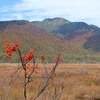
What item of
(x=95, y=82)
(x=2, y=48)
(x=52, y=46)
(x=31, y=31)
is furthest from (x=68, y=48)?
(x=95, y=82)

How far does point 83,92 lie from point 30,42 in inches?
4681

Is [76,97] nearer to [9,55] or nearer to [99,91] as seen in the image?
[99,91]

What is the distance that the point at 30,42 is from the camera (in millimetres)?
131250

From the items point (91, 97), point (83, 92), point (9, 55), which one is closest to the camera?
point (9, 55)

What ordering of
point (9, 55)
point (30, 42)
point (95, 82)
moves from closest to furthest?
point (9, 55)
point (95, 82)
point (30, 42)

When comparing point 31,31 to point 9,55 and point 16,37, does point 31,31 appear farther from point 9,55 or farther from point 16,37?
point 9,55

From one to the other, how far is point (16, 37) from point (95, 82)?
114930 mm

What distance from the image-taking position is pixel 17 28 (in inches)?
5856

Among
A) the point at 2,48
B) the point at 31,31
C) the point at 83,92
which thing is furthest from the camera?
the point at 31,31

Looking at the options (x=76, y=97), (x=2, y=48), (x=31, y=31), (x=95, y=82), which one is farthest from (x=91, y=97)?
(x=31, y=31)

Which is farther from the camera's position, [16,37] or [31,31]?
[31,31]

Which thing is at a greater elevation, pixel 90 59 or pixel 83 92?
→ pixel 83 92

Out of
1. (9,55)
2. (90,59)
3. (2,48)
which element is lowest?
(90,59)

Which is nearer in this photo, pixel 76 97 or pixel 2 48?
pixel 76 97
